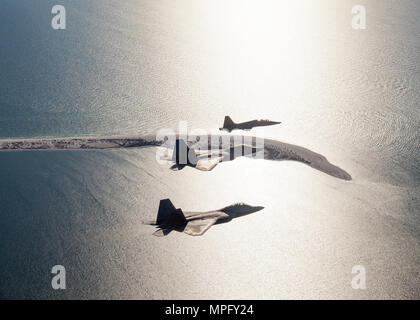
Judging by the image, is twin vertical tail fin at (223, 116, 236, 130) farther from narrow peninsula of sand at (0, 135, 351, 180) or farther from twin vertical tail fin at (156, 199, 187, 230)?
twin vertical tail fin at (156, 199, 187, 230)

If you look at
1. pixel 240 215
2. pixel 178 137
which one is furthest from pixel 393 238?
pixel 178 137

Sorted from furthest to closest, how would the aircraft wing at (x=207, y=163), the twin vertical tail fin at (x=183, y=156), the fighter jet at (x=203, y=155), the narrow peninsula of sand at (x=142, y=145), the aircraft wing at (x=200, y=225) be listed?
the narrow peninsula of sand at (x=142, y=145) < the twin vertical tail fin at (x=183, y=156) < the fighter jet at (x=203, y=155) < the aircraft wing at (x=207, y=163) < the aircraft wing at (x=200, y=225)

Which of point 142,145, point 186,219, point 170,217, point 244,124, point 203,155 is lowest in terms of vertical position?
point 186,219

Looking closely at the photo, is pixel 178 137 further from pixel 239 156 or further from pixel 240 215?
pixel 240 215

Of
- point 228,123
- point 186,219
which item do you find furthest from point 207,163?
point 186,219

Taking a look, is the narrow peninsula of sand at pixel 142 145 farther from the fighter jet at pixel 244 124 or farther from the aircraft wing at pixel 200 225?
the aircraft wing at pixel 200 225

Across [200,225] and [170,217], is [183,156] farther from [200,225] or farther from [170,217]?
[200,225]

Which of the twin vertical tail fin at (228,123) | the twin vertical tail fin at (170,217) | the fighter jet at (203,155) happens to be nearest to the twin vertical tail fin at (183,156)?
the fighter jet at (203,155)
